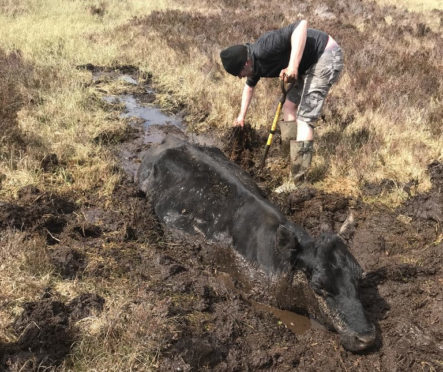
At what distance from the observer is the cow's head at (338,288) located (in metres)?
3.55

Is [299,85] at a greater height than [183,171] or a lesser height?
greater

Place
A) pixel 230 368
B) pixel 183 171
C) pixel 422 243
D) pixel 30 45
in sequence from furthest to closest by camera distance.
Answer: pixel 30 45 → pixel 183 171 → pixel 422 243 → pixel 230 368

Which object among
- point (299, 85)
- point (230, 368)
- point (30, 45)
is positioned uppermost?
point (299, 85)

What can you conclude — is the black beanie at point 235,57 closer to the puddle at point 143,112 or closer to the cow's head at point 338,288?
the cow's head at point 338,288

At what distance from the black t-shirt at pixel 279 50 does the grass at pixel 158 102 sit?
71.9 inches

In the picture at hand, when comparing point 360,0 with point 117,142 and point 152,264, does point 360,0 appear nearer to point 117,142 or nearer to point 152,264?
point 117,142

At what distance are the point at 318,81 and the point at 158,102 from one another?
514 cm

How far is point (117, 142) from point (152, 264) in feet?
12.8

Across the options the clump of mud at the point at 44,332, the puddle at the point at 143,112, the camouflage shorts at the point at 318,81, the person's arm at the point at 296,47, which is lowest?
the puddle at the point at 143,112

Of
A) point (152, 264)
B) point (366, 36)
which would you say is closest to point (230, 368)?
point (152, 264)

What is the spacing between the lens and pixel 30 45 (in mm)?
12539

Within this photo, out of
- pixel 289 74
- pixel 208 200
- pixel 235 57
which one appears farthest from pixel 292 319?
pixel 235 57

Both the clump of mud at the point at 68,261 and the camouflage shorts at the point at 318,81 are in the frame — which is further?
the camouflage shorts at the point at 318,81


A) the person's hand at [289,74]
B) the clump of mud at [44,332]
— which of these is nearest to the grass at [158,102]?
the clump of mud at [44,332]
